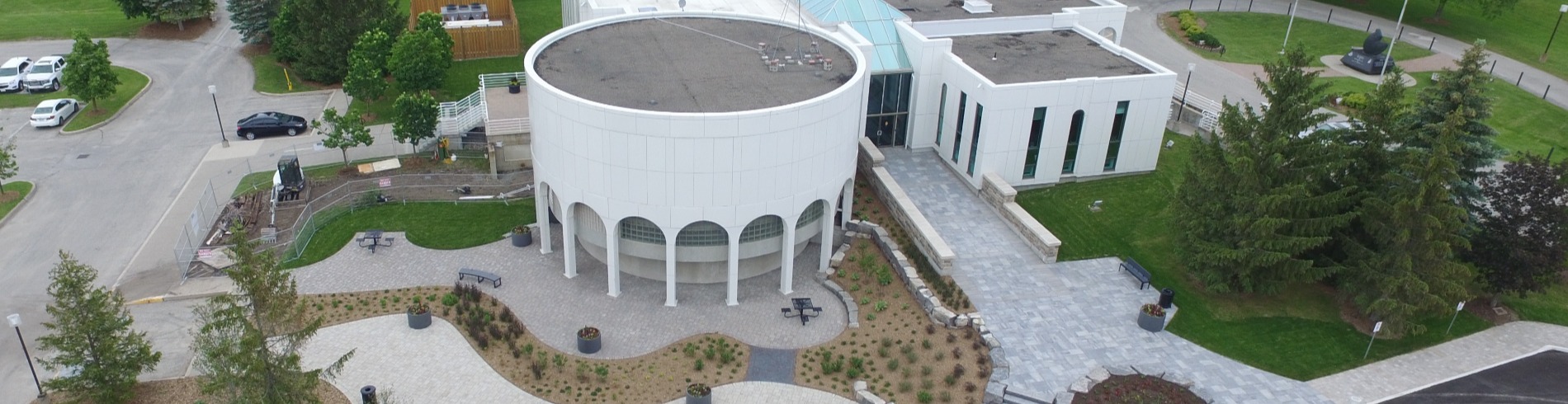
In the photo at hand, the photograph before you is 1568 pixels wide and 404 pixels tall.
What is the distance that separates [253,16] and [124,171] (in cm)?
1960

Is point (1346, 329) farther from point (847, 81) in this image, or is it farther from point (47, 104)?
point (47, 104)

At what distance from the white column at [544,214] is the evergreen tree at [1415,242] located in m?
27.0

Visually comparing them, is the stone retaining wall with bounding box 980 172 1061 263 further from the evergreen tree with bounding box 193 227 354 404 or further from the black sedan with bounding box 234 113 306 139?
the black sedan with bounding box 234 113 306 139

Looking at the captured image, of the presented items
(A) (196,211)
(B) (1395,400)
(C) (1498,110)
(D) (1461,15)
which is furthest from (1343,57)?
(A) (196,211)

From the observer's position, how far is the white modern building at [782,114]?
28969 millimetres

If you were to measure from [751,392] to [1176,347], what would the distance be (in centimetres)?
1345

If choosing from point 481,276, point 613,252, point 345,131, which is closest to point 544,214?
point 481,276

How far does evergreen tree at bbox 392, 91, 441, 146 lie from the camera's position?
138ft

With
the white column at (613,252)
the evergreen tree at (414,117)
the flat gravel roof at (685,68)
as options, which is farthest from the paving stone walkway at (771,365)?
the evergreen tree at (414,117)

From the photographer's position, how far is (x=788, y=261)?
32.4 m

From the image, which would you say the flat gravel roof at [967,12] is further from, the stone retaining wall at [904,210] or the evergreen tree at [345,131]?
the evergreen tree at [345,131]

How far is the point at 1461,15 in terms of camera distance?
70.8 metres

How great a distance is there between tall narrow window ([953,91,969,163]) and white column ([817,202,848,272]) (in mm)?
9350

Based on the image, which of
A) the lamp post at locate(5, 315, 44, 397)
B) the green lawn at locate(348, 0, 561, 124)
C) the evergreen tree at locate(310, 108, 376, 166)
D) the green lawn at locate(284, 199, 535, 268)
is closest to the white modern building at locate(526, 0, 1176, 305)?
the green lawn at locate(284, 199, 535, 268)
